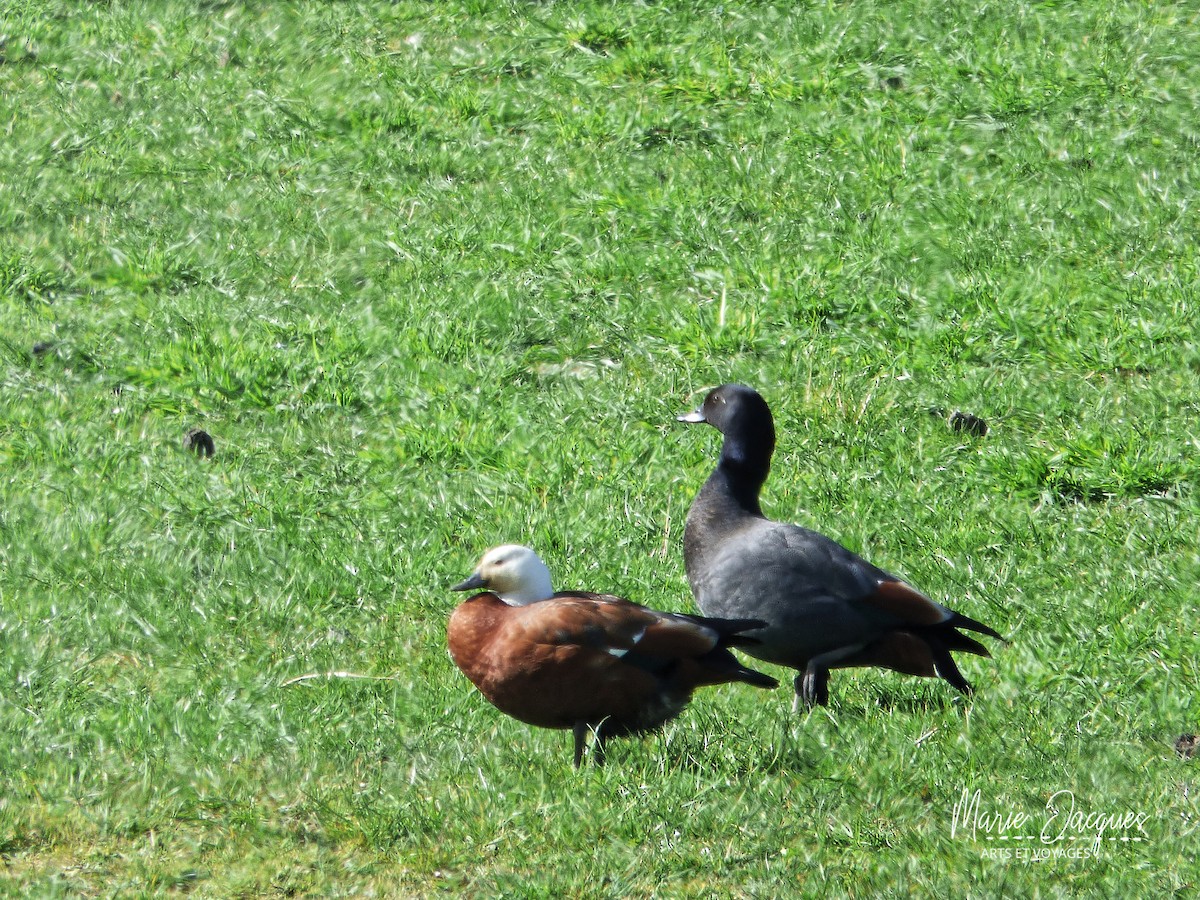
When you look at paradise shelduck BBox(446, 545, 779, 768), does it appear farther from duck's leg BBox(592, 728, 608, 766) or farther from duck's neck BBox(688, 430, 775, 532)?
duck's neck BBox(688, 430, 775, 532)

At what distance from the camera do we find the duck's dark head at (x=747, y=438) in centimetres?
604

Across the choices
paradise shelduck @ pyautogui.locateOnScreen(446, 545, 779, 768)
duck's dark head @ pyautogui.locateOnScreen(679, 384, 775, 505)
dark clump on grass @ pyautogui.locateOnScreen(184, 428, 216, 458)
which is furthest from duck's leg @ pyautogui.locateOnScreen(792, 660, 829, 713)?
dark clump on grass @ pyautogui.locateOnScreen(184, 428, 216, 458)

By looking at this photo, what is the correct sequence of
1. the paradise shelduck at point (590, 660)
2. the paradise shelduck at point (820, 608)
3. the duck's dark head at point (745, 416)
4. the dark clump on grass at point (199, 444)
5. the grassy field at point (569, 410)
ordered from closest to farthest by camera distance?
the grassy field at point (569, 410), the paradise shelduck at point (590, 660), the paradise shelduck at point (820, 608), the duck's dark head at point (745, 416), the dark clump on grass at point (199, 444)

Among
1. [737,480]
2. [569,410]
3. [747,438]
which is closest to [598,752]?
[737,480]

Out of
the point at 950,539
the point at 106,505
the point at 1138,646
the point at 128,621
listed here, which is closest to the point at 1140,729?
the point at 1138,646

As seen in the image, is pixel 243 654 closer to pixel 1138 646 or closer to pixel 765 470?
pixel 765 470

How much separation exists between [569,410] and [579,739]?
9.31ft

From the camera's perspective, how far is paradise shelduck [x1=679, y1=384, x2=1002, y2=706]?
547 cm

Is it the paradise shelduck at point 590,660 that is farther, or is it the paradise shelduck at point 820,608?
the paradise shelduck at point 820,608

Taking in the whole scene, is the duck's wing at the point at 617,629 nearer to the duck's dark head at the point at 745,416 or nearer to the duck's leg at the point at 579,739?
the duck's leg at the point at 579,739

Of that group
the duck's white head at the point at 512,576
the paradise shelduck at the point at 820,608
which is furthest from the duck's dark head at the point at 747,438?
the duck's white head at the point at 512,576

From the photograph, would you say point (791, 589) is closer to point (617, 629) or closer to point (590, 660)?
point (617, 629)

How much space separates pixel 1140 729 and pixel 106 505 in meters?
4.23

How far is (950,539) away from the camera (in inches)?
260
